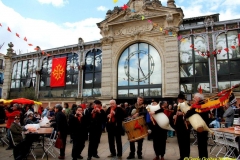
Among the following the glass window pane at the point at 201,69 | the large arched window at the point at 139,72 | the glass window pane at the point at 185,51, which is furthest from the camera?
the large arched window at the point at 139,72

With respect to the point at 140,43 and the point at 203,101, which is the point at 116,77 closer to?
the point at 140,43

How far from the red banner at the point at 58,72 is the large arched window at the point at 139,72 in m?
7.10

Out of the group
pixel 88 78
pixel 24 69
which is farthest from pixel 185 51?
pixel 24 69

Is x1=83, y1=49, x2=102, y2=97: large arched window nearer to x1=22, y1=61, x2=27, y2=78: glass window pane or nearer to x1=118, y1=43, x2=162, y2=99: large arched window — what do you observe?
x1=118, y1=43, x2=162, y2=99: large arched window

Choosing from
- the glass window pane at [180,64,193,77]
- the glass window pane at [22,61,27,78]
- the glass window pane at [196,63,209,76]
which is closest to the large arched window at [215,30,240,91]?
the glass window pane at [196,63,209,76]

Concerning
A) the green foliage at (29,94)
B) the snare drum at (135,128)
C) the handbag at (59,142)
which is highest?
A: the green foliage at (29,94)

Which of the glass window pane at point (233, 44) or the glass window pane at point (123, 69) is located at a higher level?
the glass window pane at point (233, 44)

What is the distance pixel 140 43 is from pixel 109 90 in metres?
5.52

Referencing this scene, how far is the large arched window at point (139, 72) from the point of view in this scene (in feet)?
57.2

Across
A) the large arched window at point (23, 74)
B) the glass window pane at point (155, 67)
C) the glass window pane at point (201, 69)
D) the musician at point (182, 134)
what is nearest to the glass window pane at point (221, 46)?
the glass window pane at point (201, 69)

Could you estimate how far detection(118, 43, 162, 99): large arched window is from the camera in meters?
17.4

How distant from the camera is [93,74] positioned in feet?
66.6

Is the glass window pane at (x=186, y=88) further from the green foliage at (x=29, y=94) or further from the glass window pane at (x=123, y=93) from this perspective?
the green foliage at (x=29, y=94)

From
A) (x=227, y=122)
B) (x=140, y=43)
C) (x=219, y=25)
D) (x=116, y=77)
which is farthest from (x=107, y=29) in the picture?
(x=227, y=122)
